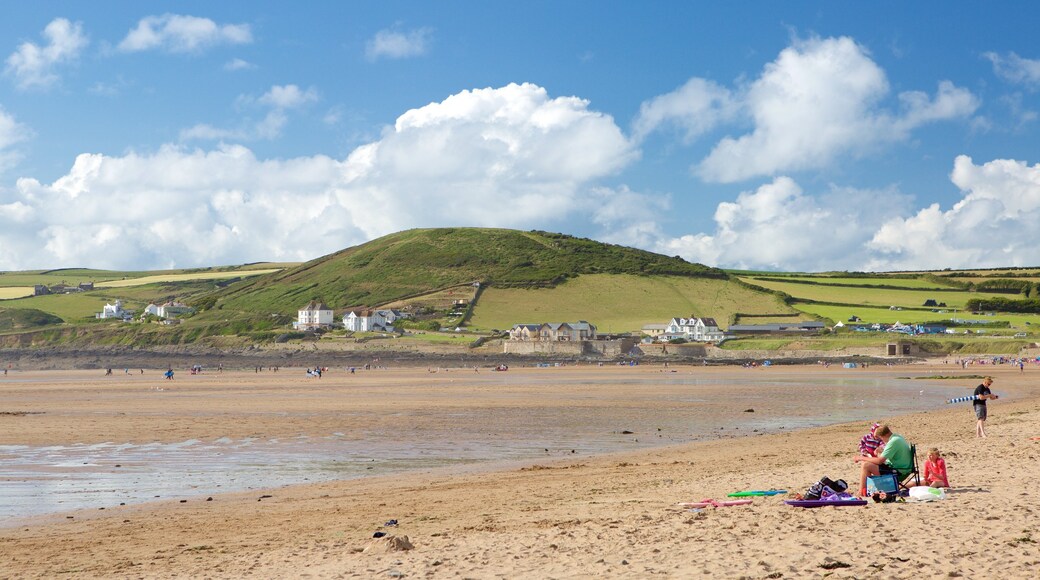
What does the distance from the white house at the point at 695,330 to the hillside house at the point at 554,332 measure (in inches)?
458

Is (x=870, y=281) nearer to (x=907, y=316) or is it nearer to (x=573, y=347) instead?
(x=907, y=316)

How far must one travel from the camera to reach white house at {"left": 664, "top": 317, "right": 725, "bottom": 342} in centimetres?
12825

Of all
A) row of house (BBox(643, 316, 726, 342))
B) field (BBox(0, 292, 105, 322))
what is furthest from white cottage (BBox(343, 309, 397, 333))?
field (BBox(0, 292, 105, 322))

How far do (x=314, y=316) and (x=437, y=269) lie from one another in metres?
35.1

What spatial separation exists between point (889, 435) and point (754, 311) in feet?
433

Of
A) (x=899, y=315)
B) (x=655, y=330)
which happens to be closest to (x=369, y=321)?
(x=655, y=330)

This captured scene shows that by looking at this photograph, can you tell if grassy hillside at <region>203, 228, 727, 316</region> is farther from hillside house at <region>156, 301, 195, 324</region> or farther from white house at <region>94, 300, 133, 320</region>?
white house at <region>94, 300, 133, 320</region>

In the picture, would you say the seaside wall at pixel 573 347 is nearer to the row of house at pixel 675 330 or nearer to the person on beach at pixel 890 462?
the row of house at pixel 675 330

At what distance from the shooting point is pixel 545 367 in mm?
102375

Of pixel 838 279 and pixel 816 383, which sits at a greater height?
pixel 838 279

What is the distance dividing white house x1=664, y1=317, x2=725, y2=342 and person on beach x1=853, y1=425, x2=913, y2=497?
376ft

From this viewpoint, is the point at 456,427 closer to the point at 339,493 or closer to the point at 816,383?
the point at 339,493

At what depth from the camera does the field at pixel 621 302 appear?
14188 cm

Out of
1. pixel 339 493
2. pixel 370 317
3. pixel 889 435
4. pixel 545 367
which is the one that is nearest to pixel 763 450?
pixel 889 435
